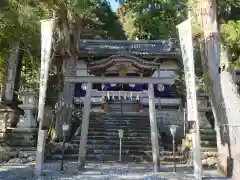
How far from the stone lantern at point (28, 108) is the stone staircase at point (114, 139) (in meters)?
1.68

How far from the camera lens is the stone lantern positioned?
41.9ft

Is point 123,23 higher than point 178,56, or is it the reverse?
point 123,23

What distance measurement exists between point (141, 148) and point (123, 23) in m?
19.1

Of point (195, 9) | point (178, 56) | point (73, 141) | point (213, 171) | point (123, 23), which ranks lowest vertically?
point (213, 171)

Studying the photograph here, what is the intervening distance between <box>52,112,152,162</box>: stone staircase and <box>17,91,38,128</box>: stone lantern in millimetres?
1683

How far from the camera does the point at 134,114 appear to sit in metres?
16.9

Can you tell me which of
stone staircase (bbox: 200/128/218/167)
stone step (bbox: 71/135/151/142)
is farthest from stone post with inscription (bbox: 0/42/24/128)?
stone staircase (bbox: 200/128/218/167)

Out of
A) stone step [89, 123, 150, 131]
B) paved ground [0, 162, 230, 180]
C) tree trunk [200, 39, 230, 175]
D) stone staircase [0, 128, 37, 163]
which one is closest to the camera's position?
tree trunk [200, 39, 230, 175]

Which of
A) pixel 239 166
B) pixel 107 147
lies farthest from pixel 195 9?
pixel 107 147

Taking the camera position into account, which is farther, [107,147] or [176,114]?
[176,114]

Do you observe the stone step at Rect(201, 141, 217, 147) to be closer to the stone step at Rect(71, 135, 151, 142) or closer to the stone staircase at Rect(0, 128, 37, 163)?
the stone step at Rect(71, 135, 151, 142)

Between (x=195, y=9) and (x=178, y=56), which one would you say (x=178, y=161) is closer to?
(x=195, y=9)

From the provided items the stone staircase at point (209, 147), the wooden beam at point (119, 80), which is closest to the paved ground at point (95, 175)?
the stone staircase at point (209, 147)

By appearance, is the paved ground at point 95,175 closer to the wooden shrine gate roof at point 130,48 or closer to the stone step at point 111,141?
the stone step at point 111,141
